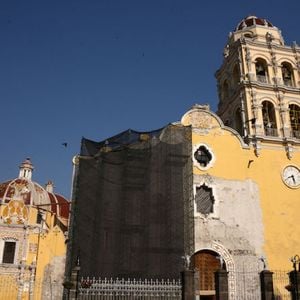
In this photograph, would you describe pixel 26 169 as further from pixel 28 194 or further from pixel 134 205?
pixel 134 205

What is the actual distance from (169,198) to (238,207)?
3325 mm

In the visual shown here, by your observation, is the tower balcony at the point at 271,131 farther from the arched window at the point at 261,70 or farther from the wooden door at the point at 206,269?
the wooden door at the point at 206,269

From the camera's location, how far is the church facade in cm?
1667

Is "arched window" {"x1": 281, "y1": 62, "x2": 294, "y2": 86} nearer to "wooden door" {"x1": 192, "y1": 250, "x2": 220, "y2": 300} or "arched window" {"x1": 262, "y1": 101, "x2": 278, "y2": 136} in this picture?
"arched window" {"x1": 262, "y1": 101, "x2": 278, "y2": 136}

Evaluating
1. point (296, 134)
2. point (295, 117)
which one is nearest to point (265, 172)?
point (296, 134)

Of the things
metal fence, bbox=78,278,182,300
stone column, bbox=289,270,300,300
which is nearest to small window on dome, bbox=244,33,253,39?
stone column, bbox=289,270,300,300

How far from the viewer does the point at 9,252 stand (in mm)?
22078

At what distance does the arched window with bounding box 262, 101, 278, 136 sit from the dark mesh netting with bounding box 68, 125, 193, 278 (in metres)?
4.59

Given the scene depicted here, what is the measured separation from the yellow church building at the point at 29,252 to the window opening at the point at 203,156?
30.7 feet

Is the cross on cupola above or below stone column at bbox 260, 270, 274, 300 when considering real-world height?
above

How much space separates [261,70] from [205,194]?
8441 millimetres

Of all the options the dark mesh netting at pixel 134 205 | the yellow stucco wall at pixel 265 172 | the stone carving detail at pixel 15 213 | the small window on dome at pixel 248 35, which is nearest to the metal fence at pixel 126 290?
the dark mesh netting at pixel 134 205

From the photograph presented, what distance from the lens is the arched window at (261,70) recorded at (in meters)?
21.9

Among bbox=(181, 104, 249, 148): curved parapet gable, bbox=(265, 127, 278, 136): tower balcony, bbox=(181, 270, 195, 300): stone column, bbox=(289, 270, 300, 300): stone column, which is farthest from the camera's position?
bbox=(265, 127, 278, 136): tower balcony
